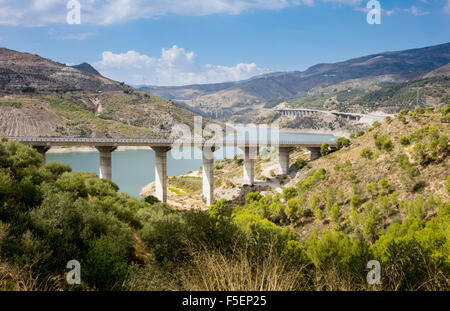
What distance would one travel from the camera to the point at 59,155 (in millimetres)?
67438

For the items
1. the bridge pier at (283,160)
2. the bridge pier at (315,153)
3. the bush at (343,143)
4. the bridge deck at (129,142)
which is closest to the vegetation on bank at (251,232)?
the bush at (343,143)

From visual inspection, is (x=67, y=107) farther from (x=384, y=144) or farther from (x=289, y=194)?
(x=384, y=144)

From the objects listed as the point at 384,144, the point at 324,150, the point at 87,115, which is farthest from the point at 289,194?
the point at 87,115

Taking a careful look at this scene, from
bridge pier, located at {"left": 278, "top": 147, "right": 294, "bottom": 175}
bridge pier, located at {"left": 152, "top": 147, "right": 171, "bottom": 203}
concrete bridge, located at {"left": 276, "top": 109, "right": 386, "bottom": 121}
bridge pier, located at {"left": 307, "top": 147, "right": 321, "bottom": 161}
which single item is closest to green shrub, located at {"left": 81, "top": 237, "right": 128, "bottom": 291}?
bridge pier, located at {"left": 152, "top": 147, "right": 171, "bottom": 203}

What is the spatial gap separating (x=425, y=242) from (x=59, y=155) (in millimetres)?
72696

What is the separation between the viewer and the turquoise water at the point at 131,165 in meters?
47.4

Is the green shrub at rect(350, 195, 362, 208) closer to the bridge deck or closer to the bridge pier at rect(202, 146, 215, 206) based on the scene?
the bridge pier at rect(202, 146, 215, 206)

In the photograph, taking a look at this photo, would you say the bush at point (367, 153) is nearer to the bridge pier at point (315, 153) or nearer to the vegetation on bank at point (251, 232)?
the vegetation on bank at point (251, 232)

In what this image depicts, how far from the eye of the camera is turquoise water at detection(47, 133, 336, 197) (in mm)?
47375

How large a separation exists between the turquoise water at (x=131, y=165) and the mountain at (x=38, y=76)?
4330cm

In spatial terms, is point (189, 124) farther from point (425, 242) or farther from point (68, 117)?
point (425, 242)

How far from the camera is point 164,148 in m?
33.4
